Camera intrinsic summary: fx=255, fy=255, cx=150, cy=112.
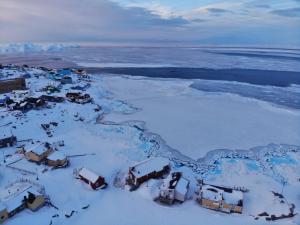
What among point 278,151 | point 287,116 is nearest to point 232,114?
point 287,116

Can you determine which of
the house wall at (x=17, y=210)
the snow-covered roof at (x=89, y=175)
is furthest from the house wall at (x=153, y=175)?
the house wall at (x=17, y=210)

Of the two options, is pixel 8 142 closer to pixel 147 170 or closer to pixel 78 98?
pixel 147 170

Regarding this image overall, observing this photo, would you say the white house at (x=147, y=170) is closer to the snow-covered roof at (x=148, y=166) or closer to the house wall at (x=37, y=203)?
the snow-covered roof at (x=148, y=166)

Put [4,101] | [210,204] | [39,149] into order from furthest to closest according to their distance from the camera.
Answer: [4,101] < [39,149] < [210,204]

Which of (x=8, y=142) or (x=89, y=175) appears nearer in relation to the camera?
(x=89, y=175)

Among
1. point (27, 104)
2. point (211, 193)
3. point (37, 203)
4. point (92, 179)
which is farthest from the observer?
point (27, 104)

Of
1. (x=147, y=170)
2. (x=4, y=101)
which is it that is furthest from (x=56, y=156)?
(x=4, y=101)

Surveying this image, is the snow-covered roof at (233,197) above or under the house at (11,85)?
Answer: under
